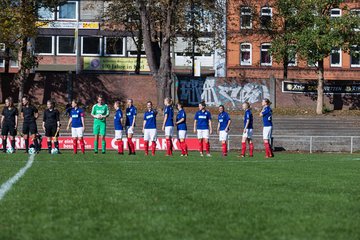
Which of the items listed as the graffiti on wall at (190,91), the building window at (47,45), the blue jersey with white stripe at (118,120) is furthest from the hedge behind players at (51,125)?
the building window at (47,45)

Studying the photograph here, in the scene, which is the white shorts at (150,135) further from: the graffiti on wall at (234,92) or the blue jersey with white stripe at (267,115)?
the graffiti on wall at (234,92)

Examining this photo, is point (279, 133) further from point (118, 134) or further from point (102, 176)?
point (102, 176)

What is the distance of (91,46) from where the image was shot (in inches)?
3204

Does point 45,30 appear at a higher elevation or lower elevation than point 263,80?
higher

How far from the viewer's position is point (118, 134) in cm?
3173

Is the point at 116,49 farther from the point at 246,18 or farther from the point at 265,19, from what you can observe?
the point at 265,19

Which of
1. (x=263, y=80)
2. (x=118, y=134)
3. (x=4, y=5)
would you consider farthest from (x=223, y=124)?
(x=263, y=80)

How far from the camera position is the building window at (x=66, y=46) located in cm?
8088

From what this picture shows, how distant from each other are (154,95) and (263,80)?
7864mm

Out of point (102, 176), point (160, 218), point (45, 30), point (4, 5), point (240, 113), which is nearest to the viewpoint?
point (160, 218)

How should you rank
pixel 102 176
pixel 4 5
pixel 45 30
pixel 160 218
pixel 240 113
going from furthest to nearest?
pixel 45 30
pixel 240 113
pixel 4 5
pixel 102 176
pixel 160 218

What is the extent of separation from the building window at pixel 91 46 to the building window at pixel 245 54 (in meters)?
17.0

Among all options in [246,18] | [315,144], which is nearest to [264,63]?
[246,18]

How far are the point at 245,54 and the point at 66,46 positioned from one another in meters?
19.6
